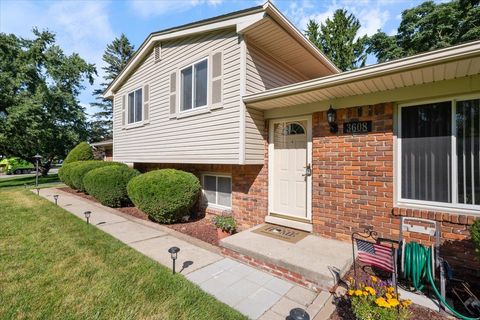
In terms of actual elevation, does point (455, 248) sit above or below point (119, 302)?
above

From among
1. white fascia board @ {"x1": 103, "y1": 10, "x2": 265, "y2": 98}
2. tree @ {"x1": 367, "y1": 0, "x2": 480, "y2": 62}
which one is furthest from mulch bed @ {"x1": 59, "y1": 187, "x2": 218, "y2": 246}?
tree @ {"x1": 367, "y1": 0, "x2": 480, "y2": 62}

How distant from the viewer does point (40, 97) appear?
18938 millimetres

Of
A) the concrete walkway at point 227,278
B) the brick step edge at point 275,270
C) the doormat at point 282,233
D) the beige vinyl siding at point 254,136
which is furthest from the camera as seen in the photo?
the beige vinyl siding at point 254,136

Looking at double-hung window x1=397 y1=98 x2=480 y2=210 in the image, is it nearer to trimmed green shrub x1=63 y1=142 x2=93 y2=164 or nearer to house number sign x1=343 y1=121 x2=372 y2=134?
house number sign x1=343 y1=121 x2=372 y2=134

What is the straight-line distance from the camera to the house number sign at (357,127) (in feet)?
14.1

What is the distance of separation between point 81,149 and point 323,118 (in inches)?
597

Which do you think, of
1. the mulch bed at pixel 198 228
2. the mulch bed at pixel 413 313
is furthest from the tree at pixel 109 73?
the mulch bed at pixel 413 313

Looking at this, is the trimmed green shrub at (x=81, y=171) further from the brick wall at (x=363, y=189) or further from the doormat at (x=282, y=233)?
the brick wall at (x=363, y=189)

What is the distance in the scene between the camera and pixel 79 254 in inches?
176

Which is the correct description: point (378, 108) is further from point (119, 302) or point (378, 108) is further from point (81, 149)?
point (81, 149)

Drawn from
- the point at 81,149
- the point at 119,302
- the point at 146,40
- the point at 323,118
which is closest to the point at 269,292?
the point at 119,302

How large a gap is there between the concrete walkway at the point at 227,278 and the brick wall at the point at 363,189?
1.70 metres

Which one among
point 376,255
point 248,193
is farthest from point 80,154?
point 376,255

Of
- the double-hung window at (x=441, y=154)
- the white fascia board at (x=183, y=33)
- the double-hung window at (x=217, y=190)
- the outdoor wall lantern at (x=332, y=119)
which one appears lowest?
the double-hung window at (x=217, y=190)
